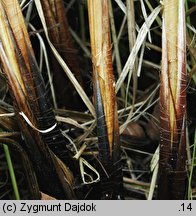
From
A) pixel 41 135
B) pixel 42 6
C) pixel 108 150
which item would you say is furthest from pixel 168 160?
pixel 42 6

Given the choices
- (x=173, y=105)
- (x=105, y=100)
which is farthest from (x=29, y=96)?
(x=173, y=105)

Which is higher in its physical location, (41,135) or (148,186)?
(41,135)

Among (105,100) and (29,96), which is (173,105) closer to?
(105,100)
